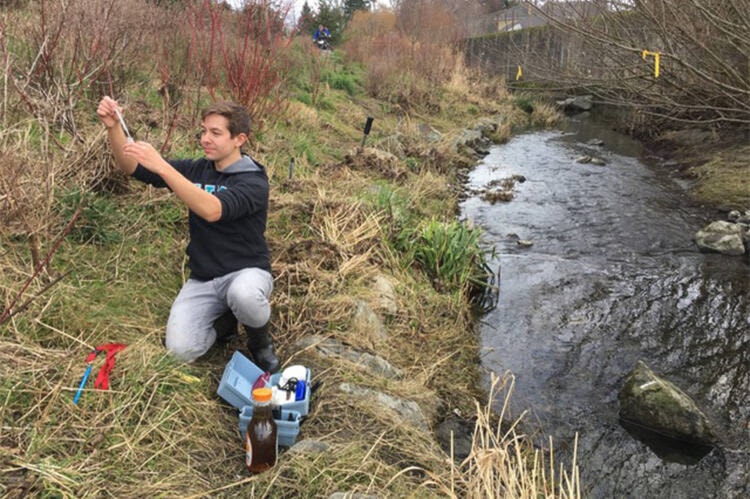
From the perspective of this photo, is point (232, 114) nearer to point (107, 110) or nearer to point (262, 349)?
point (107, 110)

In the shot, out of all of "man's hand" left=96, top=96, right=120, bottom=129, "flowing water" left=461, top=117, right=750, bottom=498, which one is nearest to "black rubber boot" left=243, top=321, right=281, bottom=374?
"man's hand" left=96, top=96, right=120, bottom=129

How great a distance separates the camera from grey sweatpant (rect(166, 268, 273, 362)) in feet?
8.87

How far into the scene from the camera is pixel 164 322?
3.08 meters

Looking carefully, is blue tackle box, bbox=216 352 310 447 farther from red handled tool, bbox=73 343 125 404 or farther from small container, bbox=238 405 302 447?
red handled tool, bbox=73 343 125 404

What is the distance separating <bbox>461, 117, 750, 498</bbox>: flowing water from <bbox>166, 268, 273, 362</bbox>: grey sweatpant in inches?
78.2

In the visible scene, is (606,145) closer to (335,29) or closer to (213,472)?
(335,29)

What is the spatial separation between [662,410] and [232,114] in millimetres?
3179

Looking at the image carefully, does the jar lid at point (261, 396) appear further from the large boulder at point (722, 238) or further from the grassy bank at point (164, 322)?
the large boulder at point (722, 238)

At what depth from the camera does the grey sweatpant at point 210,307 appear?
8.87 feet

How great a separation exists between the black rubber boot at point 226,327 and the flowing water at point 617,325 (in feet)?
6.53

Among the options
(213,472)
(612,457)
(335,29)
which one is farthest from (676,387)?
(335,29)

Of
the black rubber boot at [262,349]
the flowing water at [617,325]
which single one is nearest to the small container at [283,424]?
the black rubber boot at [262,349]

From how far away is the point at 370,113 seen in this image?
11.7m

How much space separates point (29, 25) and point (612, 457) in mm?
5389
